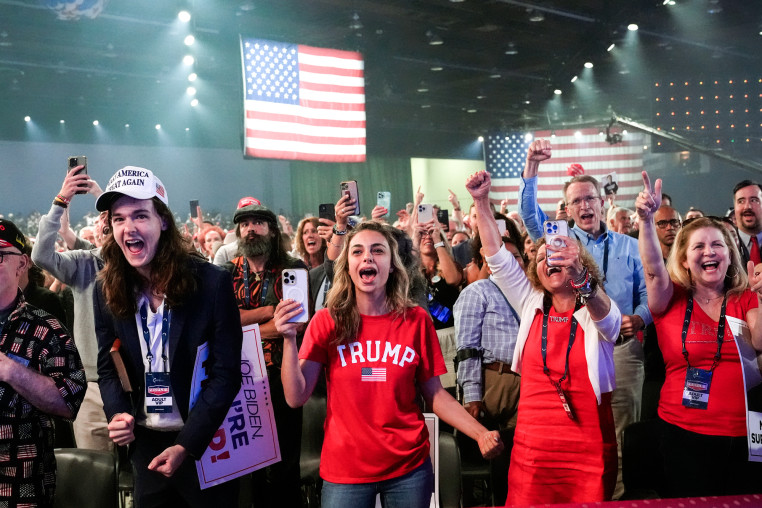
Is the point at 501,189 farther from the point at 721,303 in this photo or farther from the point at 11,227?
the point at 11,227

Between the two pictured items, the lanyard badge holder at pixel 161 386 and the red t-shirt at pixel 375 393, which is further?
the red t-shirt at pixel 375 393

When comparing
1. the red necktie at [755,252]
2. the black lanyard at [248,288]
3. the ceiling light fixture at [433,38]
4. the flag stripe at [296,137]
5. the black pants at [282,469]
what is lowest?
the black pants at [282,469]

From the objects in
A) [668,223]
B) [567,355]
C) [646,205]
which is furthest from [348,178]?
[567,355]

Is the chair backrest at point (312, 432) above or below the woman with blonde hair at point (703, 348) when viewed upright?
below

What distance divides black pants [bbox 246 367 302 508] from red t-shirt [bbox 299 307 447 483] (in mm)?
1076

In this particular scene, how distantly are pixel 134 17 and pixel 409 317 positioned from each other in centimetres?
1151

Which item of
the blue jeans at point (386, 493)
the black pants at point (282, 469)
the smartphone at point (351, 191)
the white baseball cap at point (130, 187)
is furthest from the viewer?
the smartphone at point (351, 191)

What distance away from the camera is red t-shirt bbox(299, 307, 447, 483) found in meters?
2.18

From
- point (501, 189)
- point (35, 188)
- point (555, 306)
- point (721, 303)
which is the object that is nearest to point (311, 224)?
point (555, 306)

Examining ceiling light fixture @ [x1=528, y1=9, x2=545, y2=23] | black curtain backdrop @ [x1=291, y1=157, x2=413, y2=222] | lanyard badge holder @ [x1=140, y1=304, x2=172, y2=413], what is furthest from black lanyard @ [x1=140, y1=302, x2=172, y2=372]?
black curtain backdrop @ [x1=291, y1=157, x2=413, y2=222]

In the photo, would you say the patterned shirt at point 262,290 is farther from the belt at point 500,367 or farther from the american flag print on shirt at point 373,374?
the american flag print on shirt at point 373,374

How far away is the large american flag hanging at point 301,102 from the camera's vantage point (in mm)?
9398

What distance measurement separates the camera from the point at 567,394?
2.47 m

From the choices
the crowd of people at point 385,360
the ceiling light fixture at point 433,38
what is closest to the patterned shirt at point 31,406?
the crowd of people at point 385,360
